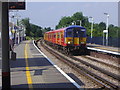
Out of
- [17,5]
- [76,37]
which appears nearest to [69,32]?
[76,37]

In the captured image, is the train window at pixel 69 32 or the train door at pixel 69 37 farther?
the train window at pixel 69 32

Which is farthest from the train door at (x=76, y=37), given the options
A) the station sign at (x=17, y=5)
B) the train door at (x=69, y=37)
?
the station sign at (x=17, y=5)

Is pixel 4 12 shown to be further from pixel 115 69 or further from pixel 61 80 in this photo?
pixel 115 69

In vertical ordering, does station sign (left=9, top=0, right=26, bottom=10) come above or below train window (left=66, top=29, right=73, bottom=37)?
above

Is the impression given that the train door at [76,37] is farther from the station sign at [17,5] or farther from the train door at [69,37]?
the station sign at [17,5]

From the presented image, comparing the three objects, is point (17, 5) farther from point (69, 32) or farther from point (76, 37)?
point (76, 37)

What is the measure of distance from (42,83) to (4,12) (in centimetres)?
352

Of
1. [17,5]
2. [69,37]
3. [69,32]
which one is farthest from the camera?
[69,32]

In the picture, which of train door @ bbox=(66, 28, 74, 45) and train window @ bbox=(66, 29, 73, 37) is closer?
train door @ bbox=(66, 28, 74, 45)

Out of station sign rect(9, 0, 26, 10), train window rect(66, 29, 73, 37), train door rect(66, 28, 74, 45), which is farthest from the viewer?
train window rect(66, 29, 73, 37)

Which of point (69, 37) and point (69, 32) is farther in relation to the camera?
point (69, 32)

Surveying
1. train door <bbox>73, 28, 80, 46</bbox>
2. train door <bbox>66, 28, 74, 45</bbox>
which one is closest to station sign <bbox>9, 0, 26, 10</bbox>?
train door <bbox>66, 28, 74, 45</bbox>

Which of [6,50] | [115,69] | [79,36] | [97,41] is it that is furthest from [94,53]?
[97,41]

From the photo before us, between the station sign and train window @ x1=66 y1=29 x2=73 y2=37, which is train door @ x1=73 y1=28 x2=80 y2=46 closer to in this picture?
train window @ x1=66 y1=29 x2=73 y2=37
